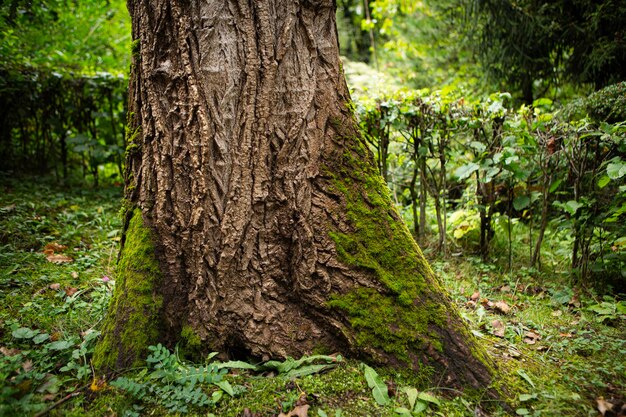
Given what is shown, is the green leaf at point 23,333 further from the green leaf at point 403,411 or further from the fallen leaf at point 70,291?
the green leaf at point 403,411

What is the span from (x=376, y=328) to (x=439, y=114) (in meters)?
2.85

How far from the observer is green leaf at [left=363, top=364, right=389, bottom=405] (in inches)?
73.6

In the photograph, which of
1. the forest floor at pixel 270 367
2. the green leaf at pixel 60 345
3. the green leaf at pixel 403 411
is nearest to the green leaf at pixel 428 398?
the forest floor at pixel 270 367

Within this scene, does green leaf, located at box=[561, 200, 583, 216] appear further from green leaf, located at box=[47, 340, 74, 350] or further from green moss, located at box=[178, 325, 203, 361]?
green leaf, located at box=[47, 340, 74, 350]

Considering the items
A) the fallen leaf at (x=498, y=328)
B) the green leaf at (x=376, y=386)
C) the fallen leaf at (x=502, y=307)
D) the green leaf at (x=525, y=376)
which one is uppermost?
the green leaf at (x=376, y=386)

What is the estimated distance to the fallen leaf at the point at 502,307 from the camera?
316 centimetres

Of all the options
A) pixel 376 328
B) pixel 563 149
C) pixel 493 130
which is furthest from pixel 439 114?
pixel 376 328

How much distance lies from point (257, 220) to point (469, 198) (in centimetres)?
343

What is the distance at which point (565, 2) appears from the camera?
5.66 m

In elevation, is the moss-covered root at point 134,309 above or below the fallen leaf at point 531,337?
above

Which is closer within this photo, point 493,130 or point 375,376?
point 375,376

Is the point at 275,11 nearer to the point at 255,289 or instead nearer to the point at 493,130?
the point at 255,289

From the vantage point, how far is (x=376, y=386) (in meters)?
1.92

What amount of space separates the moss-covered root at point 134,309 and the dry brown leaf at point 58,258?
154cm
